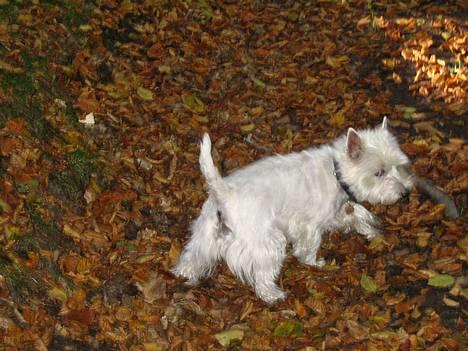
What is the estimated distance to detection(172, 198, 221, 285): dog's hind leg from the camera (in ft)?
15.8

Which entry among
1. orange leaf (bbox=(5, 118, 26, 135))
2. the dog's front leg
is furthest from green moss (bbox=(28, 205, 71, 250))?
the dog's front leg

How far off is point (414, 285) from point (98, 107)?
412cm

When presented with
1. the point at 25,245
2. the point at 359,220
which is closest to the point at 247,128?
the point at 359,220

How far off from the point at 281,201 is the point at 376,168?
3.02ft

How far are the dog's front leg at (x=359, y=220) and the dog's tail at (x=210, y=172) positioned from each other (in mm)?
1542

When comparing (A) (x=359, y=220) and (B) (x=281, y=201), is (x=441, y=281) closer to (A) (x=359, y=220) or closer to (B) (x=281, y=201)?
(A) (x=359, y=220)

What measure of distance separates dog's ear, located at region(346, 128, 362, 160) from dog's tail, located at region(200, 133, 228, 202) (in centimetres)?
116

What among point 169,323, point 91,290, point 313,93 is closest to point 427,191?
point 313,93

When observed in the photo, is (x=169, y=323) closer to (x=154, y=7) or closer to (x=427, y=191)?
(x=427, y=191)

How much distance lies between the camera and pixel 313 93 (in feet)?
25.4

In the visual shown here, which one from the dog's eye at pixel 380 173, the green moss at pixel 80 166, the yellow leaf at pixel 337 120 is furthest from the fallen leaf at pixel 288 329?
the yellow leaf at pixel 337 120

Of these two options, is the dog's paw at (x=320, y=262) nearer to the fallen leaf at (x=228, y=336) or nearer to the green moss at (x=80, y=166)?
the fallen leaf at (x=228, y=336)

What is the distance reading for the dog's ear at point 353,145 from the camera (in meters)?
4.74

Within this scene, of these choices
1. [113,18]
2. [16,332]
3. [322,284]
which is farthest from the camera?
[113,18]
